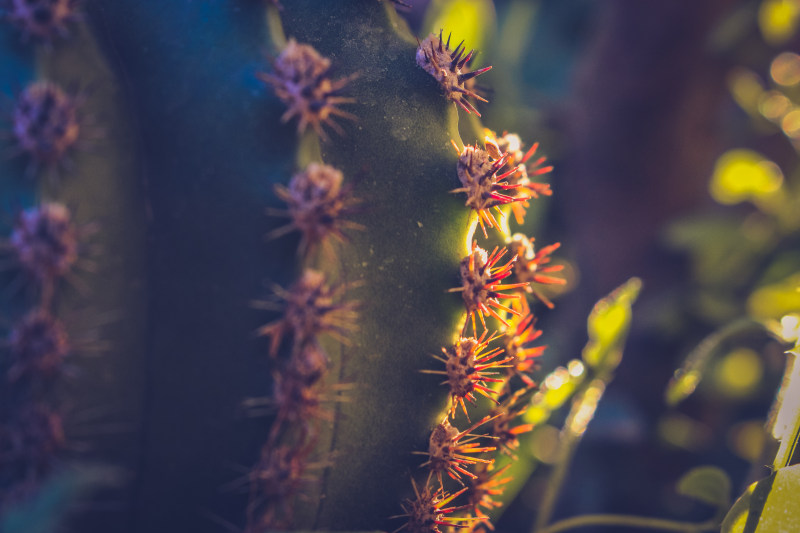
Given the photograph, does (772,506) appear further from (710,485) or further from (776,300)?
(776,300)

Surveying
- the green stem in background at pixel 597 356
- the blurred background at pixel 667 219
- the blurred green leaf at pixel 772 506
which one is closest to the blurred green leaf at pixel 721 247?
the blurred background at pixel 667 219

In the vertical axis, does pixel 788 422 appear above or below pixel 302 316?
below

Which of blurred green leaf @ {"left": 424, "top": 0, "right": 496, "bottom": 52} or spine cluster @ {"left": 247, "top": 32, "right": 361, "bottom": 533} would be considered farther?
blurred green leaf @ {"left": 424, "top": 0, "right": 496, "bottom": 52}

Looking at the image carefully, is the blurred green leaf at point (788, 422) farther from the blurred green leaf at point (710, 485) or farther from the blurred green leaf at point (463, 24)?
the blurred green leaf at point (463, 24)

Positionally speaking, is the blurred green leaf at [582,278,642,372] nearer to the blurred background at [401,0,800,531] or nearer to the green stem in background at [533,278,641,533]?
the green stem in background at [533,278,641,533]

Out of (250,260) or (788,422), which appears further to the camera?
(788,422)

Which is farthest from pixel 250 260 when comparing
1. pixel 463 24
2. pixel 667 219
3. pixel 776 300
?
pixel 667 219

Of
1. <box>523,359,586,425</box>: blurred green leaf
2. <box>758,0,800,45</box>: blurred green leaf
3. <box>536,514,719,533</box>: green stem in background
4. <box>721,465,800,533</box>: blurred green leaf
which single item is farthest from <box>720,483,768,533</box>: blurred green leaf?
<box>758,0,800,45</box>: blurred green leaf
